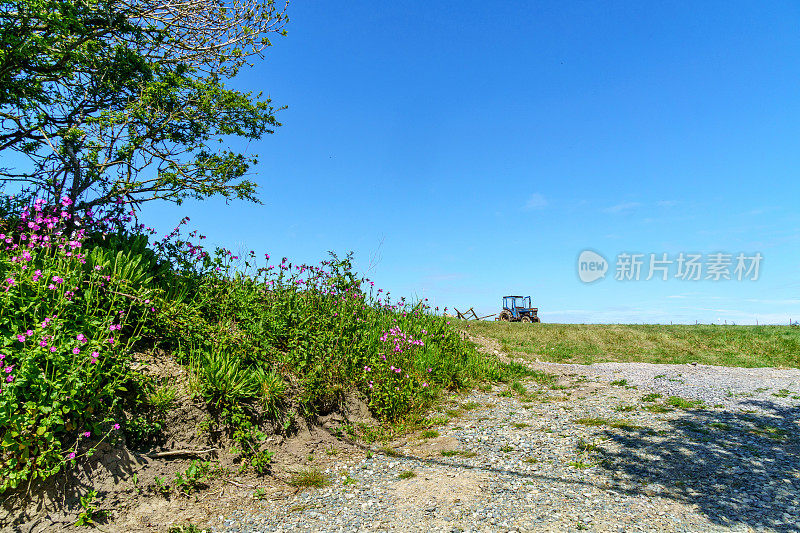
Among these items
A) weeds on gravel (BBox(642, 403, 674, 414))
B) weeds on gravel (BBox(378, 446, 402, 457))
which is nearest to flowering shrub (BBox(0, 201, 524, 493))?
weeds on gravel (BBox(378, 446, 402, 457))

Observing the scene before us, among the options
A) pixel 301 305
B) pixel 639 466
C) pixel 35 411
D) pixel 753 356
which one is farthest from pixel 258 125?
pixel 753 356

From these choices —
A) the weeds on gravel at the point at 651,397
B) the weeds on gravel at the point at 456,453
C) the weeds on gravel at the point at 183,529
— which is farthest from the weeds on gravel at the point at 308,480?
the weeds on gravel at the point at 651,397

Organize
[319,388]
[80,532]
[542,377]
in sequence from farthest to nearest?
[542,377] → [319,388] → [80,532]

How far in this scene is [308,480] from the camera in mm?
5180

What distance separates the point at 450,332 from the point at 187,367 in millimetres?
7915

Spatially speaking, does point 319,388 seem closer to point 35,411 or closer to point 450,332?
point 35,411

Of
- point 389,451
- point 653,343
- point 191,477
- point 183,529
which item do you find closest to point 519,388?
point 389,451

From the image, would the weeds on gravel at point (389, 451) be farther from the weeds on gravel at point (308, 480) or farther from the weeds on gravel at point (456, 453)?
the weeds on gravel at point (308, 480)

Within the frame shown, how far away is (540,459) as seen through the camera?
5.70 metres

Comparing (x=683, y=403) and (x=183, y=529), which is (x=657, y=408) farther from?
(x=183, y=529)

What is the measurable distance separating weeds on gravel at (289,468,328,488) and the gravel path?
143 millimetres

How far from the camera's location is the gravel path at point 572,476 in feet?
13.7

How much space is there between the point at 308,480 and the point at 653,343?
19.1 m

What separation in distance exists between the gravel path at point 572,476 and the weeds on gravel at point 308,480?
14cm
